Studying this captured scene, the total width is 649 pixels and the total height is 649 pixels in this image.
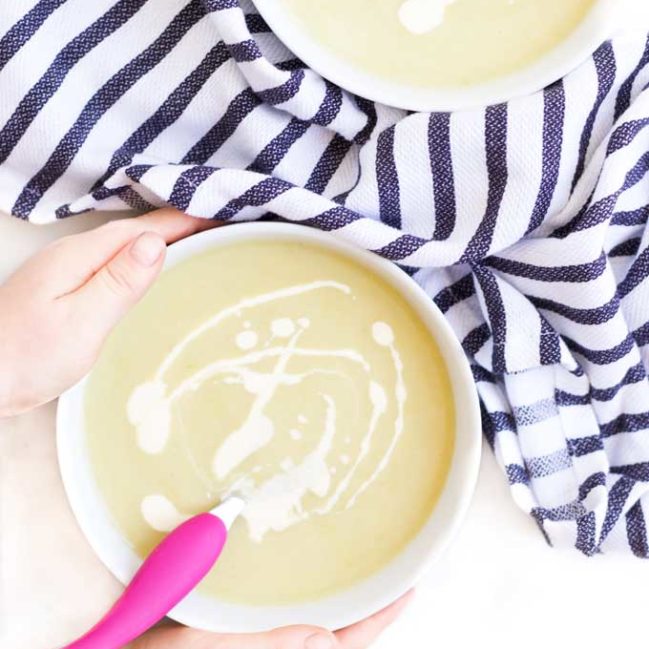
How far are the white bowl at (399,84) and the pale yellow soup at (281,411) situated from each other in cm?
13

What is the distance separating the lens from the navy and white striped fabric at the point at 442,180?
0.67 m

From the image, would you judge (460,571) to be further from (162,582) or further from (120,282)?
A: (120,282)

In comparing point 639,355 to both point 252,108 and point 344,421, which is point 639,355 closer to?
point 344,421

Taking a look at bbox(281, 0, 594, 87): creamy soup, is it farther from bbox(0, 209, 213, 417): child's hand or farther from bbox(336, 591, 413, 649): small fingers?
bbox(336, 591, 413, 649): small fingers

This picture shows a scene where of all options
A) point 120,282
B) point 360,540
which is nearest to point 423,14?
point 120,282

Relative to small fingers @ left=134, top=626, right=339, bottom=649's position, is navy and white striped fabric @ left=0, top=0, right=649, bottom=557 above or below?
above

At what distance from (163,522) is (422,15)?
0.44 m

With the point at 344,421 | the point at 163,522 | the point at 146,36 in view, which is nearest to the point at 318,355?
the point at 344,421

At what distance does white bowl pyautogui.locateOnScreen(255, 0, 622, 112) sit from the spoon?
350mm

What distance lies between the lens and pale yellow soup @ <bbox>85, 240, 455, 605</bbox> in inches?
27.4

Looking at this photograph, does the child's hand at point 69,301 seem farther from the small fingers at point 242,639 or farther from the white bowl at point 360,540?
the small fingers at point 242,639

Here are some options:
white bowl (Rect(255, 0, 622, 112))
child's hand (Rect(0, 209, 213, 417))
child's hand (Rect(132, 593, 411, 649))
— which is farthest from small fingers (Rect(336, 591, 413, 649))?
white bowl (Rect(255, 0, 622, 112))

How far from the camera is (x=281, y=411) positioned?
70 centimetres

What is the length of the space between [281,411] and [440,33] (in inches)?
12.4
